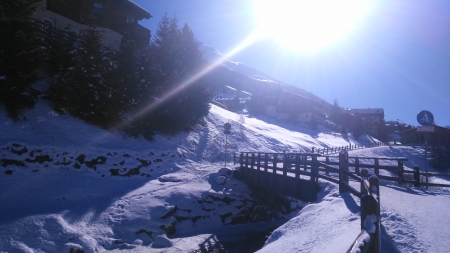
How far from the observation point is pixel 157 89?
23.4m

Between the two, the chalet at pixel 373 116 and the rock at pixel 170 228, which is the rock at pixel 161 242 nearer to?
the rock at pixel 170 228

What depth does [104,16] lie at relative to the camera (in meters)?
28.5

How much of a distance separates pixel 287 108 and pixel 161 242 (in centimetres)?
7371

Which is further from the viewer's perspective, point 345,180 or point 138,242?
point 138,242

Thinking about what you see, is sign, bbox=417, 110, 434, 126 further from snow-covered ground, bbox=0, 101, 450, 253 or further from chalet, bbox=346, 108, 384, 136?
chalet, bbox=346, 108, 384, 136

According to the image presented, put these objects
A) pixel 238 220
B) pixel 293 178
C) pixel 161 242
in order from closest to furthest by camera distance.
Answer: pixel 161 242
pixel 293 178
pixel 238 220

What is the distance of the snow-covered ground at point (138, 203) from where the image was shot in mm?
6371

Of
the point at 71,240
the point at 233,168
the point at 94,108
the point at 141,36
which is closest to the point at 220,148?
the point at 233,168

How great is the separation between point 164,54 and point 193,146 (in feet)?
27.2

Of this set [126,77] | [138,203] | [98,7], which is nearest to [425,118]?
[138,203]

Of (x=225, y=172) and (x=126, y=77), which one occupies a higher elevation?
(x=126, y=77)

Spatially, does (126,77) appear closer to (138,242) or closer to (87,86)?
(87,86)

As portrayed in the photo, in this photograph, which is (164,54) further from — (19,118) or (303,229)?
(303,229)

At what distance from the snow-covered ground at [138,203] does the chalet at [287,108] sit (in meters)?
59.7
